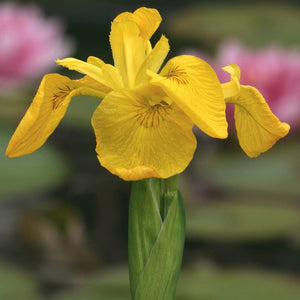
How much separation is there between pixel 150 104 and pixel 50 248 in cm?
83

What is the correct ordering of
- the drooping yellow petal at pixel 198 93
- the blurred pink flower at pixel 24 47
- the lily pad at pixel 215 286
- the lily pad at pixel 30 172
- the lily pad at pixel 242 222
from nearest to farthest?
the drooping yellow petal at pixel 198 93 → the lily pad at pixel 215 286 → the lily pad at pixel 242 222 → the lily pad at pixel 30 172 → the blurred pink flower at pixel 24 47

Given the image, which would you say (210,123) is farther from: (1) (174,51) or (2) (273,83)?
(1) (174,51)

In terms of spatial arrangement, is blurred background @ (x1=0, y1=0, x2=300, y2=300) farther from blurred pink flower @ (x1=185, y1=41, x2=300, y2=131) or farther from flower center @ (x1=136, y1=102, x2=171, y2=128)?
flower center @ (x1=136, y1=102, x2=171, y2=128)

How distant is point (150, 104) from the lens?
29 centimetres

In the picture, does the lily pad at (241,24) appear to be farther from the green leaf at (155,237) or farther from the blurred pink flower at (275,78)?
the green leaf at (155,237)

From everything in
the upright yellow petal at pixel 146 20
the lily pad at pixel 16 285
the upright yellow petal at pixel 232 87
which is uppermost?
the upright yellow petal at pixel 146 20

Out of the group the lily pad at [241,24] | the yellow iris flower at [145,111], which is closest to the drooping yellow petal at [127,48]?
the yellow iris flower at [145,111]

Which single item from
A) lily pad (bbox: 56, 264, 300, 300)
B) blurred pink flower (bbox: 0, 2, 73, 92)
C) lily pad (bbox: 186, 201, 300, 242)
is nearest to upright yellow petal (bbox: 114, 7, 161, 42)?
lily pad (bbox: 56, 264, 300, 300)

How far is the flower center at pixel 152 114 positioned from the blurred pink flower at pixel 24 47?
1040 millimetres

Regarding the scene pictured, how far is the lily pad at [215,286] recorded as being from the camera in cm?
86

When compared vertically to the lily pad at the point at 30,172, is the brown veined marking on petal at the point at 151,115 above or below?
above

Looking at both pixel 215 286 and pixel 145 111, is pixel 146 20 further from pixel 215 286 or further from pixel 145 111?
pixel 215 286

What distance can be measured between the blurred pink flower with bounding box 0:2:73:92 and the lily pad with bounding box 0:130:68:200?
0.14 m

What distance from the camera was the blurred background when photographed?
0.91 m
